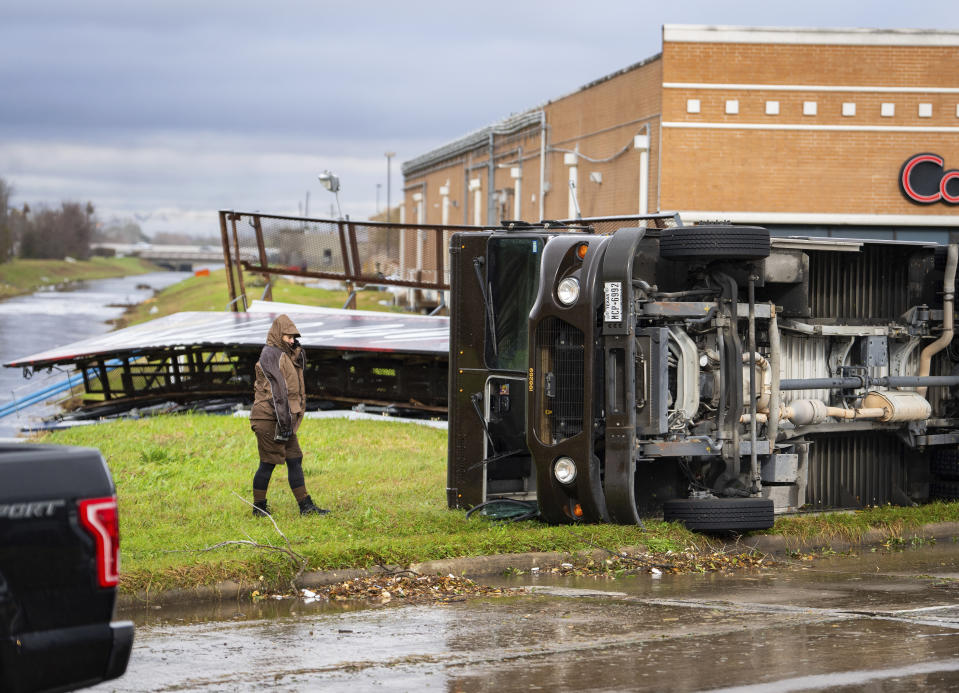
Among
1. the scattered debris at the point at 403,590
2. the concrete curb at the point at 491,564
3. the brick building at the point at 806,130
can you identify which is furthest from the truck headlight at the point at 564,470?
the brick building at the point at 806,130

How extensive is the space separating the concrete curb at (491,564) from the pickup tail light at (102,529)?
12.5 ft

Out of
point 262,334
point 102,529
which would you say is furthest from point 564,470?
point 262,334

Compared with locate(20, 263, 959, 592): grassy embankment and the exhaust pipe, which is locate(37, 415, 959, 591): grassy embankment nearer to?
locate(20, 263, 959, 592): grassy embankment

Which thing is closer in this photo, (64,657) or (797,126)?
(64,657)

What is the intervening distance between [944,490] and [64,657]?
10297 millimetres

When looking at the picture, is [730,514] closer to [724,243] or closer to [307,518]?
[724,243]

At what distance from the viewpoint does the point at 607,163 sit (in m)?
35.4

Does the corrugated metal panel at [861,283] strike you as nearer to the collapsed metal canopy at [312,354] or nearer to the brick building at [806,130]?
the collapsed metal canopy at [312,354]

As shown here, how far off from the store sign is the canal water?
20.1 metres

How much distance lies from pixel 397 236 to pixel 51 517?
19.9 metres

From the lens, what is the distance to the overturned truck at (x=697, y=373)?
10047 millimetres

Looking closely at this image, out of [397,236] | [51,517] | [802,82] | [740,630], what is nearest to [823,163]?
[802,82]

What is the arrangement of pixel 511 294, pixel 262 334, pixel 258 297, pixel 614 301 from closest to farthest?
pixel 614 301 → pixel 511 294 → pixel 262 334 → pixel 258 297

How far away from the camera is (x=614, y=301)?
992cm
